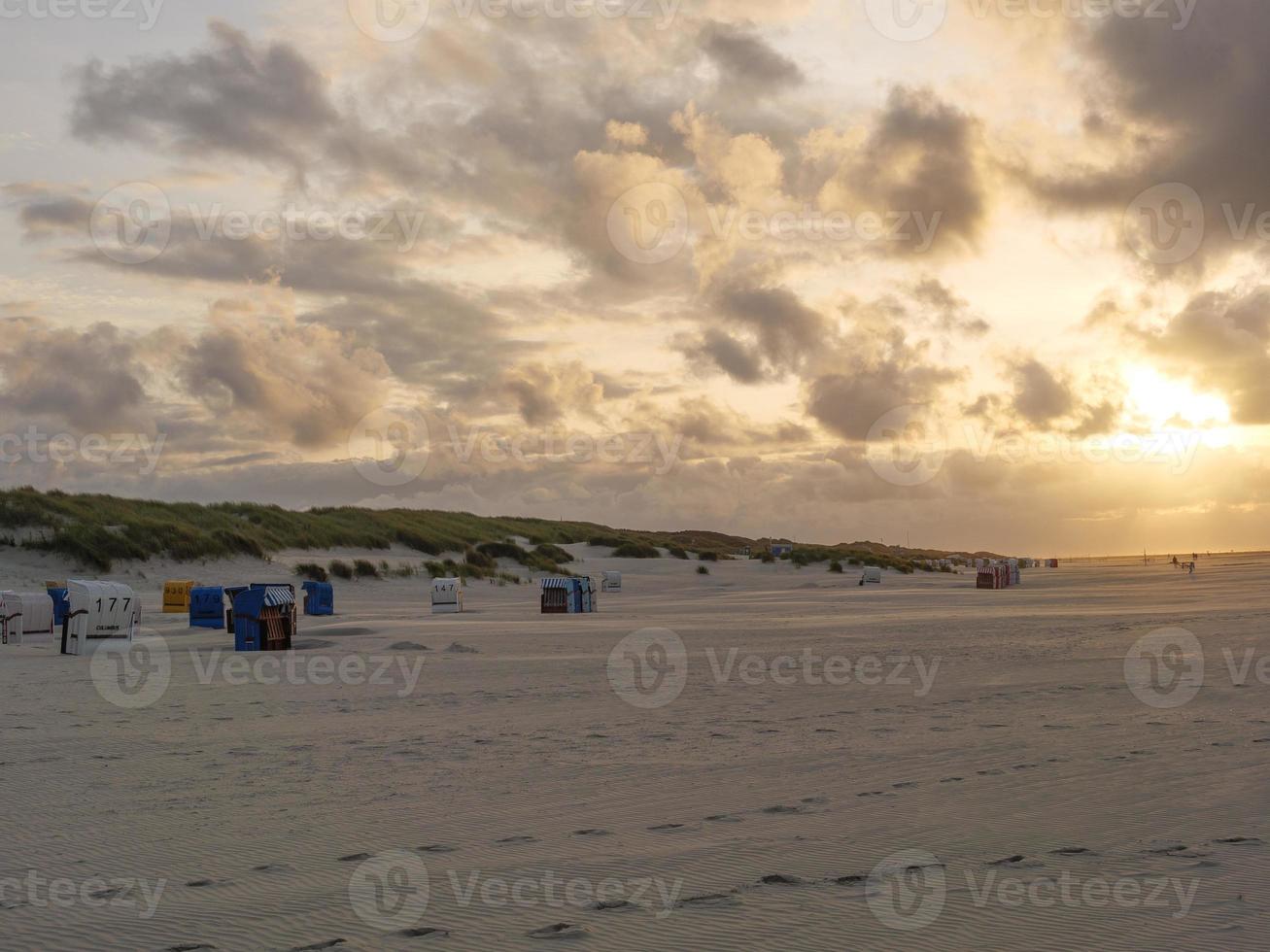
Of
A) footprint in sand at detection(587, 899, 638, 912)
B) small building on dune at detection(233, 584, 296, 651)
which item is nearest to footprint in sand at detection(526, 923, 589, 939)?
footprint in sand at detection(587, 899, 638, 912)

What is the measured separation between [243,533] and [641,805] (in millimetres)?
43641

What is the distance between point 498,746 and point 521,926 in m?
5.28

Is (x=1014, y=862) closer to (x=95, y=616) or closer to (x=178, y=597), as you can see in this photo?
(x=95, y=616)

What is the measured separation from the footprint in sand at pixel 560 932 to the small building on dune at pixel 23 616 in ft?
70.5

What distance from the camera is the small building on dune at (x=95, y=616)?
20391 mm

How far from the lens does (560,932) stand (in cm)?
539

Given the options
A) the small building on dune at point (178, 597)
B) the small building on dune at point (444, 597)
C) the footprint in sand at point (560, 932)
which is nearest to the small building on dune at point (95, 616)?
the small building on dune at point (178, 597)

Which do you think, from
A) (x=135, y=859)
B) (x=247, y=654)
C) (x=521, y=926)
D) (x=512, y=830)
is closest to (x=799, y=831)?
(x=512, y=830)

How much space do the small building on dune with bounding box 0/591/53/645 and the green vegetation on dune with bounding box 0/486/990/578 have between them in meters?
15.5

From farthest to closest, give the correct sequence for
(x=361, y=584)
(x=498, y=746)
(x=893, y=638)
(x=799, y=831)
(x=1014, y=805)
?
(x=361, y=584) < (x=893, y=638) < (x=498, y=746) < (x=1014, y=805) < (x=799, y=831)

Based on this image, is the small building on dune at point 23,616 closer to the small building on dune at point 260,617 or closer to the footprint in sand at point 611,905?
the small building on dune at point 260,617

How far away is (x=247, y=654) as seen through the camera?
20203 mm

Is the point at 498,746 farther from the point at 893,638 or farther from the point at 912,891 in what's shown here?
the point at 893,638

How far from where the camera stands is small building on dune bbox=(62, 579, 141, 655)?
2039cm
